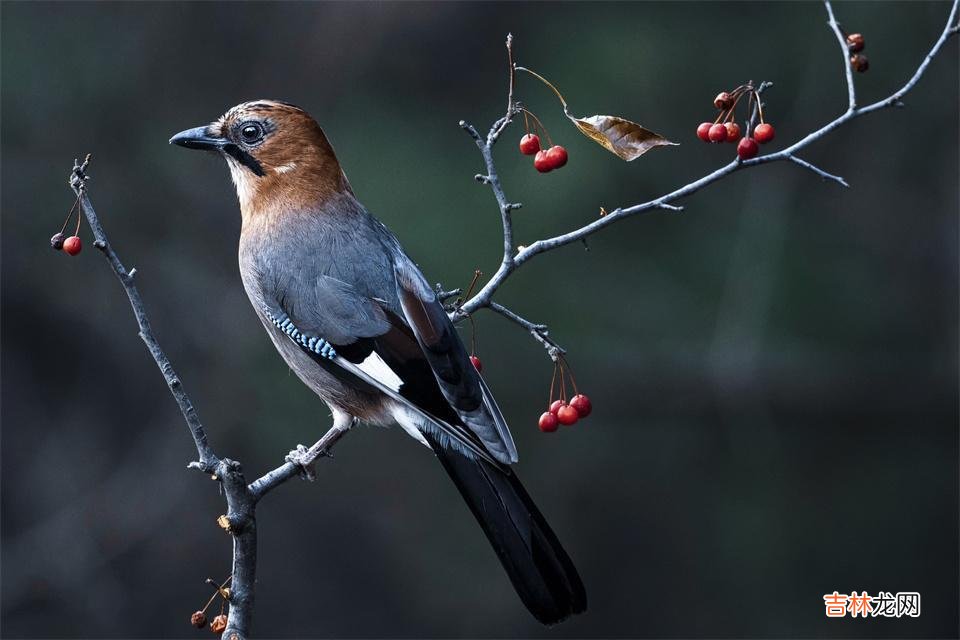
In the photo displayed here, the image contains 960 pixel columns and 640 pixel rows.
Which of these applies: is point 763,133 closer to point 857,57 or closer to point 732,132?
point 732,132

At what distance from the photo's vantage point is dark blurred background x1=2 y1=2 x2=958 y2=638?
6.66 m

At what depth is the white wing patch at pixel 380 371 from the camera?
3354 mm

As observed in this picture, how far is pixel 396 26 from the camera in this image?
7.52m

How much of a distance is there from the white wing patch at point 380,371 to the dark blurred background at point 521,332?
2.92 m

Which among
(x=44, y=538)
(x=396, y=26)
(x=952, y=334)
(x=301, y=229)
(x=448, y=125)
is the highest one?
(x=396, y=26)

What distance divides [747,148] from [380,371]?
3.86 ft

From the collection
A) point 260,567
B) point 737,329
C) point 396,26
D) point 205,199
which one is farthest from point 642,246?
point 260,567

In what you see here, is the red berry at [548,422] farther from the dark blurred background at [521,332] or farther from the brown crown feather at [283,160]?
the dark blurred background at [521,332]

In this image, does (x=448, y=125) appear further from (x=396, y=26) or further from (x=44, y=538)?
(x=44, y=538)

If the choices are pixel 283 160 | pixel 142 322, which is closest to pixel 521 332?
pixel 283 160

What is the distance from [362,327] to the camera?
11.5 feet

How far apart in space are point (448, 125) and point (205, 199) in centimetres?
152

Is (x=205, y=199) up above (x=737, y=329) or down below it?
above

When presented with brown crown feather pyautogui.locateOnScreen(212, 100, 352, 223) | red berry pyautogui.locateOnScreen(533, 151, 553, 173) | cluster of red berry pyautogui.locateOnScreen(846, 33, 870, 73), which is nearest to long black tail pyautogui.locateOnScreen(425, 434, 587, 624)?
red berry pyautogui.locateOnScreen(533, 151, 553, 173)
